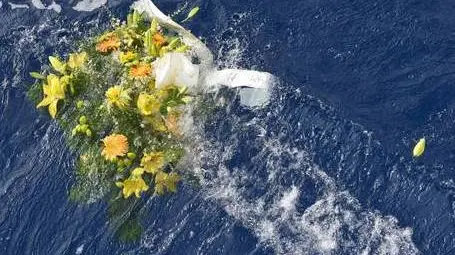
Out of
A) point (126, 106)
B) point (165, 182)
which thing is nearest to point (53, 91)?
point (126, 106)

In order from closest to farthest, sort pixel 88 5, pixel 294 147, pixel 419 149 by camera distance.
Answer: pixel 419 149
pixel 294 147
pixel 88 5

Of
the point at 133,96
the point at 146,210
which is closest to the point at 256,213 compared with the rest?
the point at 146,210

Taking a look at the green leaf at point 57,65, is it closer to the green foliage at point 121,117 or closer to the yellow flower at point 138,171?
the green foliage at point 121,117

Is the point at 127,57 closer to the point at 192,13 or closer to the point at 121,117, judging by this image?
the point at 121,117

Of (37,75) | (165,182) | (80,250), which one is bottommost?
(80,250)

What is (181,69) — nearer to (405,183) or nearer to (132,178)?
(132,178)

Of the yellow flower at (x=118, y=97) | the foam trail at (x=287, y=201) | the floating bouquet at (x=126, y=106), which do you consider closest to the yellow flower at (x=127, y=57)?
the floating bouquet at (x=126, y=106)

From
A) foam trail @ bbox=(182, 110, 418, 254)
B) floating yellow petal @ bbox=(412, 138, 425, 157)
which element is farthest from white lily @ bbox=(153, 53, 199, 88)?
floating yellow petal @ bbox=(412, 138, 425, 157)
